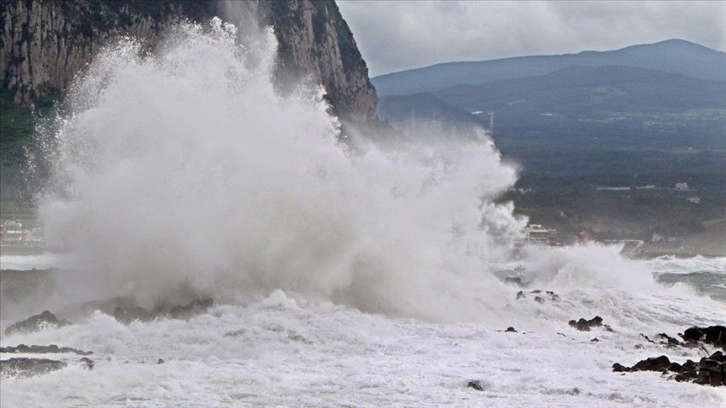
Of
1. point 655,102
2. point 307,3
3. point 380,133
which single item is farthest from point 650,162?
point 307,3

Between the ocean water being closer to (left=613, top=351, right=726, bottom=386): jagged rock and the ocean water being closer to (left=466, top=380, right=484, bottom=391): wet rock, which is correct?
(left=466, top=380, right=484, bottom=391): wet rock

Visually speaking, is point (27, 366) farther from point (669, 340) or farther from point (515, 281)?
point (515, 281)

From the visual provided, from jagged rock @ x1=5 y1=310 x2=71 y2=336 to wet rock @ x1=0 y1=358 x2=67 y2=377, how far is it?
3795mm

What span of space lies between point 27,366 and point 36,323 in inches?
188

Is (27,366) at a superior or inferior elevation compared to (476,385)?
superior

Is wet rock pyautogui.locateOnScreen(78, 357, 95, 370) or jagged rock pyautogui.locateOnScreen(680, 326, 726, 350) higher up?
wet rock pyautogui.locateOnScreen(78, 357, 95, 370)

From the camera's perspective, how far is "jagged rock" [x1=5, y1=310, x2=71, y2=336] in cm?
2245

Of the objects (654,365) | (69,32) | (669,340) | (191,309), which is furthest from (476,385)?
(69,32)

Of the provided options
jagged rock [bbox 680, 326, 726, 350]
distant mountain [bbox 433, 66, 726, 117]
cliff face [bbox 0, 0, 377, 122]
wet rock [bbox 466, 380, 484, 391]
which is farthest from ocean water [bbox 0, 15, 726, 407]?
cliff face [bbox 0, 0, 377, 122]

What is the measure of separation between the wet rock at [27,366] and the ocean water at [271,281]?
0.31 meters

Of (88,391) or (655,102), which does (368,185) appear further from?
(655,102)

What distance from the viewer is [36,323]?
74.3ft

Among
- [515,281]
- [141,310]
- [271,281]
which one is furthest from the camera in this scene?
[515,281]

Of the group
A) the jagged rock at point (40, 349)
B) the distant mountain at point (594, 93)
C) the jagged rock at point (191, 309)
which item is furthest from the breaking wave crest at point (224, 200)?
the distant mountain at point (594, 93)
